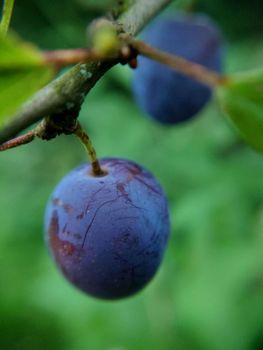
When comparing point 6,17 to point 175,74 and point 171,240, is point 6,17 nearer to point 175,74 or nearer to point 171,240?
point 175,74

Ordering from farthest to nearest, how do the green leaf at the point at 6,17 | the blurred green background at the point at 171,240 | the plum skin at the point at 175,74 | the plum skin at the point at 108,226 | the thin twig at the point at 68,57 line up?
the blurred green background at the point at 171,240
the plum skin at the point at 175,74
the plum skin at the point at 108,226
the green leaf at the point at 6,17
the thin twig at the point at 68,57

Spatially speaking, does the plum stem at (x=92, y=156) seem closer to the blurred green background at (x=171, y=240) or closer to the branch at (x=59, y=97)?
the branch at (x=59, y=97)

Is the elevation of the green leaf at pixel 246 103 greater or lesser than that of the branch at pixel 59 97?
lesser

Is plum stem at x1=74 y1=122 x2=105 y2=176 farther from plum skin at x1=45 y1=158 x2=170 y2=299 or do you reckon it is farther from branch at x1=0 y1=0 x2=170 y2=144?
branch at x1=0 y1=0 x2=170 y2=144

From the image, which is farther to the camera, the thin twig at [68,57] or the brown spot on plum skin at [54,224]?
the brown spot on plum skin at [54,224]

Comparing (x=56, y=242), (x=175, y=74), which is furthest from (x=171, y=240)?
(x=56, y=242)

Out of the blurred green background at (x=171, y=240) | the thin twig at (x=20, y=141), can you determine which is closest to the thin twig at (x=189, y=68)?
the thin twig at (x=20, y=141)
